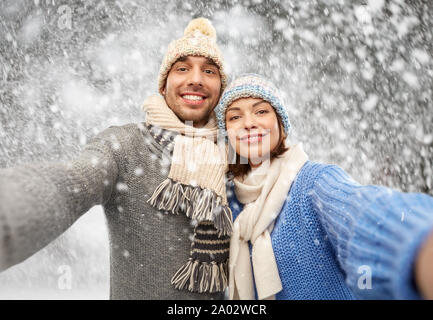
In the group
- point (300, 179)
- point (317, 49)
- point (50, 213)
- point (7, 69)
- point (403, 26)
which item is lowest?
point (50, 213)

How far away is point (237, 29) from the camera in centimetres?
630

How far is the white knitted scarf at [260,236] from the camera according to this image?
40.2 inches

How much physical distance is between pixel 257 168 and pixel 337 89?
508cm

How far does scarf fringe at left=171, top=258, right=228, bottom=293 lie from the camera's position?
107 cm

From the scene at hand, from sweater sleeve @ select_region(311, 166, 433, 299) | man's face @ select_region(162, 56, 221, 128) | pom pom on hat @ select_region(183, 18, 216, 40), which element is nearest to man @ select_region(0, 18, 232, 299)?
man's face @ select_region(162, 56, 221, 128)

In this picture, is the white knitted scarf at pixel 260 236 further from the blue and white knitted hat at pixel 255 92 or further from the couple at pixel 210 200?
the blue and white knitted hat at pixel 255 92

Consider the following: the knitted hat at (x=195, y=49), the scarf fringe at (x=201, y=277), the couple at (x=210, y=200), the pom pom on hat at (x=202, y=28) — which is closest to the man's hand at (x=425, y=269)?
the couple at (x=210, y=200)

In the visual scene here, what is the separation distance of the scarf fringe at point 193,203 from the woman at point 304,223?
0.08m

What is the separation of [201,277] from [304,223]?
40cm

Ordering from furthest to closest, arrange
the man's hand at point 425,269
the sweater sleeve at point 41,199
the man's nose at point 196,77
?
the man's nose at point 196,77 → the sweater sleeve at point 41,199 → the man's hand at point 425,269

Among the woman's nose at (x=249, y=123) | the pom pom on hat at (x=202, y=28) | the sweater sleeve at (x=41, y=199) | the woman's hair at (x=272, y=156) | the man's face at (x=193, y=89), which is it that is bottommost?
the sweater sleeve at (x=41, y=199)

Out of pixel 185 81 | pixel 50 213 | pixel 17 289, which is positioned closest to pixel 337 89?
pixel 185 81
